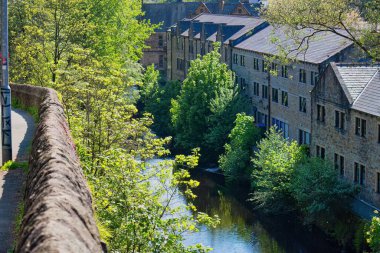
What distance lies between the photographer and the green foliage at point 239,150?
53750 millimetres

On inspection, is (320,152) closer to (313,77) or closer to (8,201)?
(313,77)

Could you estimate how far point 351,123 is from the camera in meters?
42.6

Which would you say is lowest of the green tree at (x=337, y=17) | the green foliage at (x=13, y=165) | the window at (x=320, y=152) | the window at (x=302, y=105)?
the window at (x=320, y=152)

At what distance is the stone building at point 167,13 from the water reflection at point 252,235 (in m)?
60.9

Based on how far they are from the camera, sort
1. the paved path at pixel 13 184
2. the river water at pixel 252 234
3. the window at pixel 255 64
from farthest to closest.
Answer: the window at pixel 255 64 → the river water at pixel 252 234 → the paved path at pixel 13 184

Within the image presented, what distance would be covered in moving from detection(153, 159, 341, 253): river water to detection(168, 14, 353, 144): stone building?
8.27m

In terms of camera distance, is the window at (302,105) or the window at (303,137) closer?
the window at (303,137)

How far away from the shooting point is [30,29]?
47.2 metres

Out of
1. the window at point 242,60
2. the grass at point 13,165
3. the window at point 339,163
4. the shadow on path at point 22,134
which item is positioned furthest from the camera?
the window at point 242,60

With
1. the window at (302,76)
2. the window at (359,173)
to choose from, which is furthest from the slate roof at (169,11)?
the window at (359,173)

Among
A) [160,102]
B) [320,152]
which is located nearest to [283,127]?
[320,152]

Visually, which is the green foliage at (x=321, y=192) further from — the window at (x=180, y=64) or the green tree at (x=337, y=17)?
the window at (x=180, y=64)

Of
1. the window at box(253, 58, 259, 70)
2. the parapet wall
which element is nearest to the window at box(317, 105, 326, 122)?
the window at box(253, 58, 259, 70)

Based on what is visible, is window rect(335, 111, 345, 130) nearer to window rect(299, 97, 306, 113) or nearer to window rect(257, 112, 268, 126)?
window rect(299, 97, 306, 113)
